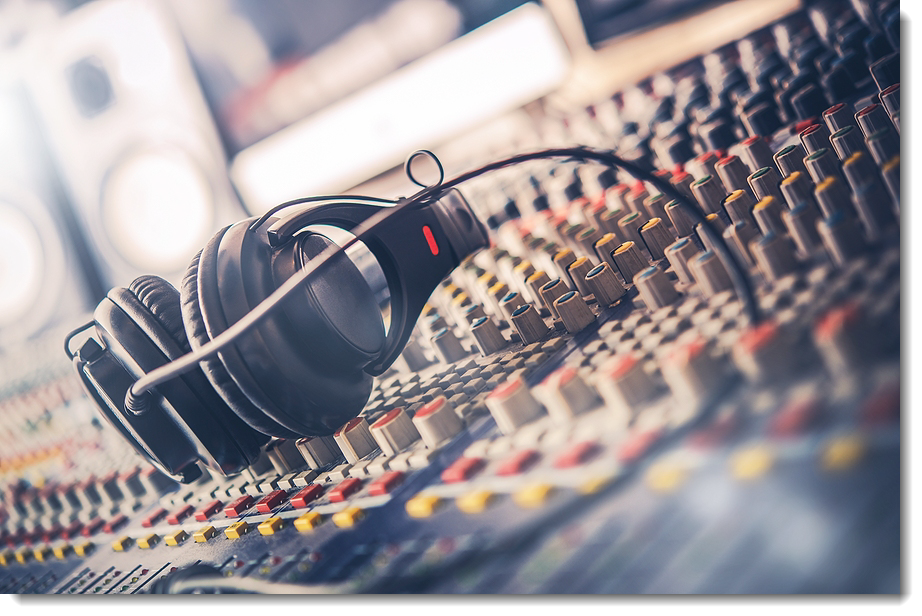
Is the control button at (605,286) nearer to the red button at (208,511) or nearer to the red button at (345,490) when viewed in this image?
the red button at (345,490)

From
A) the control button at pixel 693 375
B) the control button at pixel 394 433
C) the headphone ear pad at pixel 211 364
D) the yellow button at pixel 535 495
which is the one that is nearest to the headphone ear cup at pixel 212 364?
the headphone ear pad at pixel 211 364

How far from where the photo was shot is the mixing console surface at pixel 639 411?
0.37m

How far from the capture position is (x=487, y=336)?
784 mm

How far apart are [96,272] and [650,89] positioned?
6.16ft

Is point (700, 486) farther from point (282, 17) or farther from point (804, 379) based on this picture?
point (282, 17)

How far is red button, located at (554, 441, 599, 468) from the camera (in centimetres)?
48

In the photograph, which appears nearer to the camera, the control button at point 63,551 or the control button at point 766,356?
the control button at point 766,356

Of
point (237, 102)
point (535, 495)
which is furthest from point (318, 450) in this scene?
point (237, 102)

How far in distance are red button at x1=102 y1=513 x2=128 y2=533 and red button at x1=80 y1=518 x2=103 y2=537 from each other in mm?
16

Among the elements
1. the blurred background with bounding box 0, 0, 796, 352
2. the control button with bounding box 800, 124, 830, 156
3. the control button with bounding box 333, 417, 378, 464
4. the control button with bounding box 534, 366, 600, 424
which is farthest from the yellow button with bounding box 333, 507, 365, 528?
the blurred background with bounding box 0, 0, 796, 352

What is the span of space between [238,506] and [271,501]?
7 cm

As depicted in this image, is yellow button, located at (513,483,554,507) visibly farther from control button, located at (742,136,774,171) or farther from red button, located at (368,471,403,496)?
control button, located at (742,136,774,171)

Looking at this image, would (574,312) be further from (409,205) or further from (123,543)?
(123,543)

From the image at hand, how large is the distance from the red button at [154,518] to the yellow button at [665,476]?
746 millimetres
